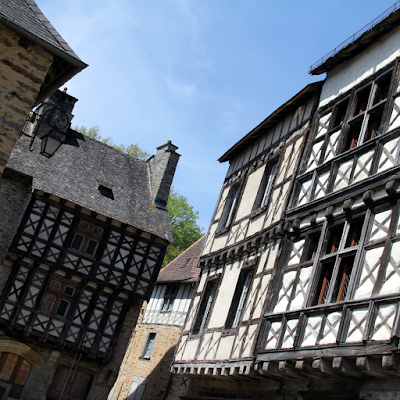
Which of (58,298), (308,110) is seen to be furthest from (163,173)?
(308,110)

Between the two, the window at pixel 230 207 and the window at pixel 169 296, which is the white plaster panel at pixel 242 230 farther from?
the window at pixel 169 296

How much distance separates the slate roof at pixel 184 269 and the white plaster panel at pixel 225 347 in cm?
868

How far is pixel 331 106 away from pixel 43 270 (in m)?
10.8

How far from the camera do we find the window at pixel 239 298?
11.1 meters

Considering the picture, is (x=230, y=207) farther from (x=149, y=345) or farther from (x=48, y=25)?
(x=149, y=345)

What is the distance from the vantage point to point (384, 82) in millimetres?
9383

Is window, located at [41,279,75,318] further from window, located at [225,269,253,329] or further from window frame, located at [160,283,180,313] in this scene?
window, located at [225,269,253,329]

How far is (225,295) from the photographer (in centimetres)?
1195

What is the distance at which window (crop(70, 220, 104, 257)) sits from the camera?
1733 cm

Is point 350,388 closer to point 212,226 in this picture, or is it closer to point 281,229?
point 281,229

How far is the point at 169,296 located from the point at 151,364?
2.87 metres

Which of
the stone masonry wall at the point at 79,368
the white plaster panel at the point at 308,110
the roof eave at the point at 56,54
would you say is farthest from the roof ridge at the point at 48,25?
the stone masonry wall at the point at 79,368

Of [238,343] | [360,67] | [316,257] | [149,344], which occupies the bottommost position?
[238,343]

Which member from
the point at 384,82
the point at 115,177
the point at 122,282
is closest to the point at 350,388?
the point at 384,82
